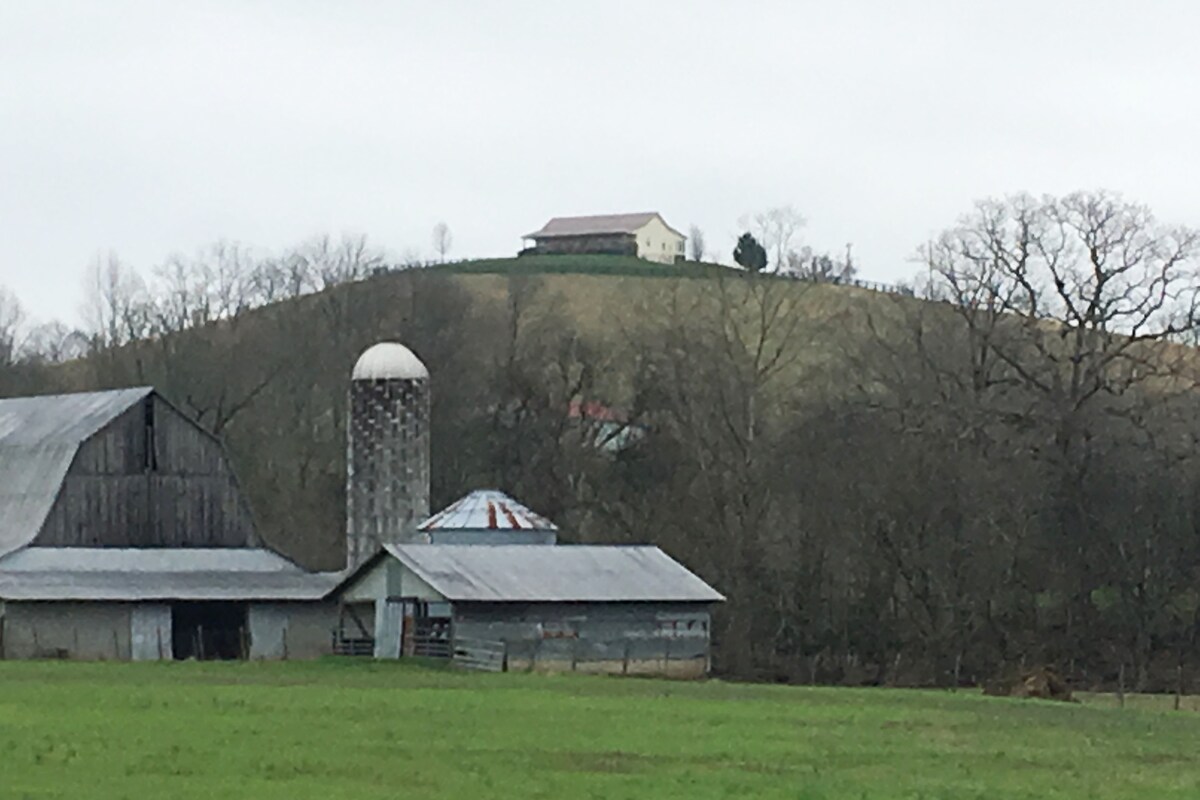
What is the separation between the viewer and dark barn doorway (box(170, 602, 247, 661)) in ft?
196

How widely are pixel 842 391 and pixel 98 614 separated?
33.9 metres

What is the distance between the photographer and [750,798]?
2447 centimetres

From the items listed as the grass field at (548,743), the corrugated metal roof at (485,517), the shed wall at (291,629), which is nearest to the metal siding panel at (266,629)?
the shed wall at (291,629)

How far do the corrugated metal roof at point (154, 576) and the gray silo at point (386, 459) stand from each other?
1913 mm

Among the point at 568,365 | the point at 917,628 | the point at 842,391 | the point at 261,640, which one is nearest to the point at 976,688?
the point at 917,628

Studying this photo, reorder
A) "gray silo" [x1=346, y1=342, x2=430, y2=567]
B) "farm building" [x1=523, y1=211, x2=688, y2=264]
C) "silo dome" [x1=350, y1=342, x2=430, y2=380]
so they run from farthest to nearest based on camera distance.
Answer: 1. "farm building" [x1=523, y1=211, x2=688, y2=264]
2. "silo dome" [x1=350, y1=342, x2=430, y2=380]
3. "gray silo" [x1=346, y1=342, x2=430, y2=567]

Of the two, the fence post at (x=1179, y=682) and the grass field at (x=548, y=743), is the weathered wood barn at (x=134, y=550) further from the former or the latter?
the fence post at (x=1179, y=682)

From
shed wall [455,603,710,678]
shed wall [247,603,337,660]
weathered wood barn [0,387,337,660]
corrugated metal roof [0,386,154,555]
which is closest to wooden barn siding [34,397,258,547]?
weathered wood barn [0,387,337,660]

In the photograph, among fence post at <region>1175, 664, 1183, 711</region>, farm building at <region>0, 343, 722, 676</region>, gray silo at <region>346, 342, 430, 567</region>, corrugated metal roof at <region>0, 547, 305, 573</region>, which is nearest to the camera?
fence post at <region>1175, 664, 1183, 711</region>

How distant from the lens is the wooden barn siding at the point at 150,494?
61.9 meters

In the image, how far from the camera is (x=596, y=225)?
159 meters

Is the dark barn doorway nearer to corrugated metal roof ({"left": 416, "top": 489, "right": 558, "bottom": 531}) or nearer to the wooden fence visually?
corrugated metal roof ({"left": 416, "top": 489, "right": 558, "bottom": 531})

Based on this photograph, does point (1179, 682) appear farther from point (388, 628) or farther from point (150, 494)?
point (150, 494)

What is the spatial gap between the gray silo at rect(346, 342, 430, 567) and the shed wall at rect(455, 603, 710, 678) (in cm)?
824
